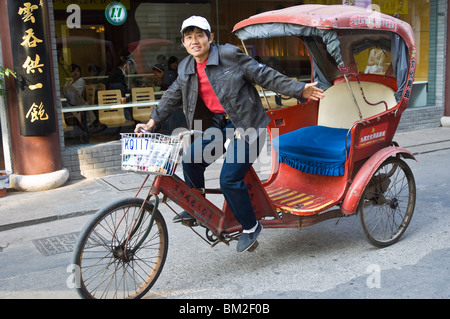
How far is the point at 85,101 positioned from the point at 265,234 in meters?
4.32

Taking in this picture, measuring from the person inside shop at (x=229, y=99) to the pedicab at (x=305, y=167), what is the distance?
178 mm

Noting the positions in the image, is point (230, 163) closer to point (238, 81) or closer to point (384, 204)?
point (238, 81)

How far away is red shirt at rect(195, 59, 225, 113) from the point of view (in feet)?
13.3

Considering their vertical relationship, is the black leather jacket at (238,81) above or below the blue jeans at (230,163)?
above

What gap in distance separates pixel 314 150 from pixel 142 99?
4.69 metres

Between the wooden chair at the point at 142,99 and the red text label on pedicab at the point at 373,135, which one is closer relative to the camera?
the red text label on pedicab at the point at 373,135

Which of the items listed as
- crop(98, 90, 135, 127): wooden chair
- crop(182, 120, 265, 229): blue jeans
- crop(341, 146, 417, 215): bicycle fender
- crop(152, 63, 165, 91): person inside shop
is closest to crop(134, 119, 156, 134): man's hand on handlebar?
crop(182, 120, 265, 229): blue jeans

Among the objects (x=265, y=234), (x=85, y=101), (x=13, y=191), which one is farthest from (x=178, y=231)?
(x=85, y=101)

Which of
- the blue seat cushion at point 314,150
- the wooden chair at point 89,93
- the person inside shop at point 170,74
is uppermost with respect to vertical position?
the person inside shop at point 170,74

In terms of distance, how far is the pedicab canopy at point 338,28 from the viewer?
411 centimetres

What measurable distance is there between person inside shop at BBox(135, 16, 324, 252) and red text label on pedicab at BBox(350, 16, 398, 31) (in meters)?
0.72

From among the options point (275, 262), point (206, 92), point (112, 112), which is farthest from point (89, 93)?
point (275, 262)

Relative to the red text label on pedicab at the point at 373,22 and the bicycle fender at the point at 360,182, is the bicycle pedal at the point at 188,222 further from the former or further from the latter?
the red text label on pedicab at the point at 373,22

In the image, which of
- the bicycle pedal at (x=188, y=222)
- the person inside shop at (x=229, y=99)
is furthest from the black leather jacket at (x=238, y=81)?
the bicycle pedal at (x=188, y=222)
